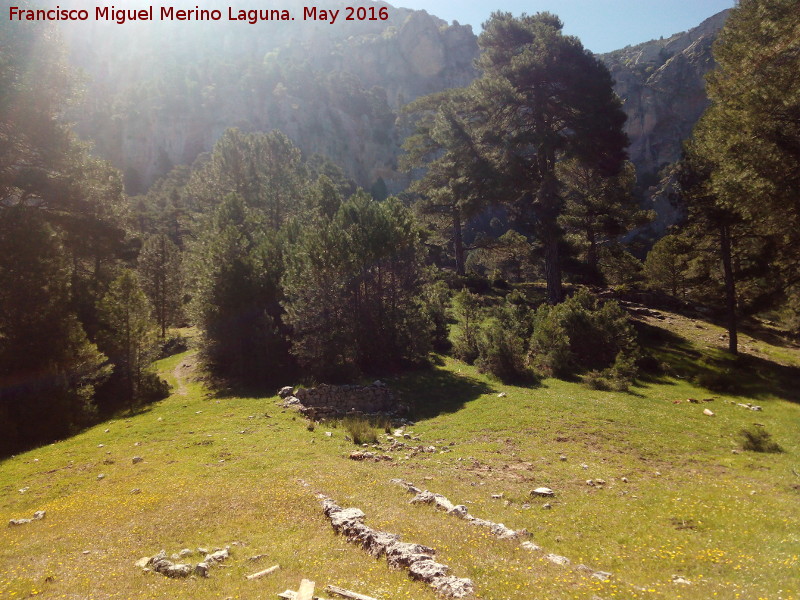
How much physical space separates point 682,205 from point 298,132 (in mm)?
122813

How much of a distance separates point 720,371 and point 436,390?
52.2 feet

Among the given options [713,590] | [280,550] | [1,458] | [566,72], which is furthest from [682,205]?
[1,458]

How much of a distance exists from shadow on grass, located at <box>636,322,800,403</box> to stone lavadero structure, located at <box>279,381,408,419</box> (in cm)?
1410

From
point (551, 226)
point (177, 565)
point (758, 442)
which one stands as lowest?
point (758, 442)

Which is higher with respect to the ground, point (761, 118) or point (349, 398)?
point (761, 118)

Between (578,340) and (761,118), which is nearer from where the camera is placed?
(761,118)

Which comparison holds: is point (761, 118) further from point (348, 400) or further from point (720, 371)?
point (348, 400)

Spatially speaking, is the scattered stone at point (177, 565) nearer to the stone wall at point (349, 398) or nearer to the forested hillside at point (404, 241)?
the stone wall at point (349, 398)

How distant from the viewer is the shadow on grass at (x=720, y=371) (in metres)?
23.9

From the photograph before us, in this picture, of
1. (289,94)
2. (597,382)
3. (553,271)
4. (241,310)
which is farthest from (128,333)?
(289,94)

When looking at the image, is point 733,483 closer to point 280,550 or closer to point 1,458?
point 280,550

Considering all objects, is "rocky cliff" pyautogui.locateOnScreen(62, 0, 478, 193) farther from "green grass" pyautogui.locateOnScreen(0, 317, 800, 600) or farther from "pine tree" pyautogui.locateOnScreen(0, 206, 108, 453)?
"green grass" pyautogui.locateOnScreen(0, 317, 800, 600)

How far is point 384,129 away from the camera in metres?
144

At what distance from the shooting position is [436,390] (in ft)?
80.8
